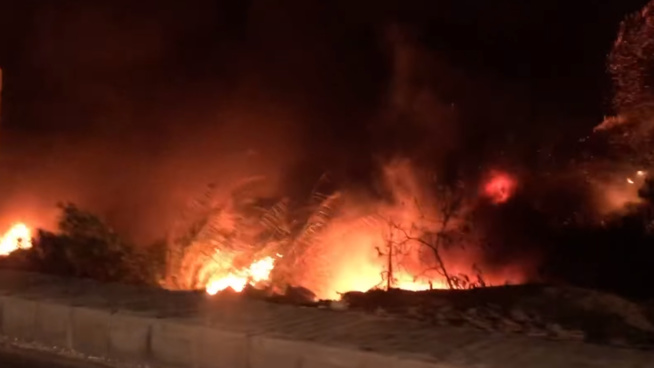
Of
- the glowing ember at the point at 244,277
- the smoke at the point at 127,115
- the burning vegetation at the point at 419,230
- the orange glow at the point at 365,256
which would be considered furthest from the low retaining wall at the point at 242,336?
the smoke at the point at 127,115

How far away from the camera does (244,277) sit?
33.7ft

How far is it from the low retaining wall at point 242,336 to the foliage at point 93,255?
1416mm

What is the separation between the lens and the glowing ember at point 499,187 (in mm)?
13945

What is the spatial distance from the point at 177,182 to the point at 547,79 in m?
6.24

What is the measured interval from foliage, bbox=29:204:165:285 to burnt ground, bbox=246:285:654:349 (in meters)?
1.85

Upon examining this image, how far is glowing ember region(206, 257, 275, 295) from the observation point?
10.1 metres

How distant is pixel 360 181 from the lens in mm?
14836

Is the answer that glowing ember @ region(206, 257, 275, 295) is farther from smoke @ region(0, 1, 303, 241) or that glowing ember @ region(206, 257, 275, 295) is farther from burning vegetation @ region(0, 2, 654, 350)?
smoke @ region(0, 1, 303, 241)

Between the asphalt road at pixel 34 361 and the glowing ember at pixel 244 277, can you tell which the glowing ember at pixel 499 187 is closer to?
the glowing ember at pixel 244 277

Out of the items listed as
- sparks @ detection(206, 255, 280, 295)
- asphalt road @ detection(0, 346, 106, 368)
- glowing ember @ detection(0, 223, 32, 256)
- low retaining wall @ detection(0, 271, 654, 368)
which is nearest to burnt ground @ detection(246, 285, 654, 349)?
low retaining wall @ detection(0, 271, 654, 368)

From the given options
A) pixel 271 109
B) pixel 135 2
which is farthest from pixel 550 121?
pixel 135 2

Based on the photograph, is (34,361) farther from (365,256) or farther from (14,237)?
(14,237)

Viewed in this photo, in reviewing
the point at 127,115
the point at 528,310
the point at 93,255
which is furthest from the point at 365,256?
the point at 127,115

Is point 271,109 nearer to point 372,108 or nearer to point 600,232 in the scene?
point 372,108
